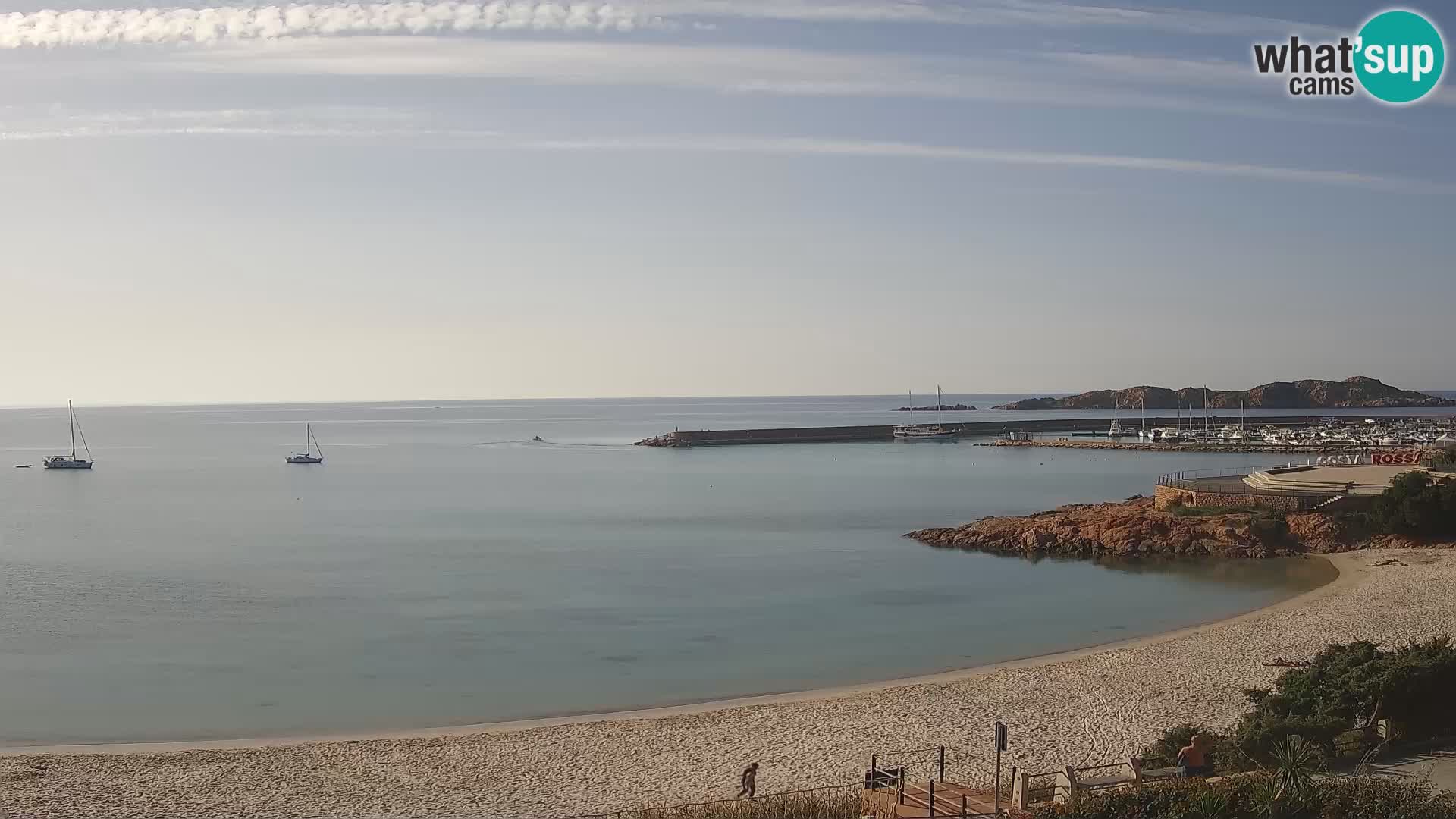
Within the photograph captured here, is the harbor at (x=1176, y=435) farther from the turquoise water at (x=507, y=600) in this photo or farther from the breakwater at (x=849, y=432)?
the turquoise water at (x=507, y=600)

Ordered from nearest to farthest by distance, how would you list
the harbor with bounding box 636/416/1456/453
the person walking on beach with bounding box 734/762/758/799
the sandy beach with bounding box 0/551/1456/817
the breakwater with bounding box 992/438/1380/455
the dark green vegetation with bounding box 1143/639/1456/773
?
the dark green vegetation with bounding box 1143/639/1456/773 < the person walking on beach with bounding box 734/762/758/799 < the sandy beach with bounding box 0/551/1456/817 < the breakwater with bounding box 992/438/1380/455 < the harbor with bounding box 636/416/1456/453

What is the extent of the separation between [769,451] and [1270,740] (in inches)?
3824

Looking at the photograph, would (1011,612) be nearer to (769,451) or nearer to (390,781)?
(390,781)

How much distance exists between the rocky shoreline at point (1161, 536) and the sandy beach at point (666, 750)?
14262mm

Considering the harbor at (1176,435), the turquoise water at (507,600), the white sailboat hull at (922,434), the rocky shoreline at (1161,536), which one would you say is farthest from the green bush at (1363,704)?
the white sailboat hull at (922,434)

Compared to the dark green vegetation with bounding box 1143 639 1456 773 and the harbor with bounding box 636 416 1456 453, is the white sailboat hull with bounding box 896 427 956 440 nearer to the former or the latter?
the harbor with bounding box 636 416 1456 453

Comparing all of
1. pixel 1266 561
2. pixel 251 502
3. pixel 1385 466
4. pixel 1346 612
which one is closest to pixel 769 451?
pixel 251 502

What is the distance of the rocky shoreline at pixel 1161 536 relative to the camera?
3928 cm

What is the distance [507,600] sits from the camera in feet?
113

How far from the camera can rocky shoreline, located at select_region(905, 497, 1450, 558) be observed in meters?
39.3

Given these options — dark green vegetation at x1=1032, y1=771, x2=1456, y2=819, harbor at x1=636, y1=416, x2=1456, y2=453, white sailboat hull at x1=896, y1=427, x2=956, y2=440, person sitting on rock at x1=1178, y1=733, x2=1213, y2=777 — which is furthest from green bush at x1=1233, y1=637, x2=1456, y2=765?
white sailboat hull at x1=896, y1=427, x2=956, y2=440

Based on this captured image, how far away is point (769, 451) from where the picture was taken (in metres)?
112

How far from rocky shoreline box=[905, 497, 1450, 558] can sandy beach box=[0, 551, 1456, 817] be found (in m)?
14.3

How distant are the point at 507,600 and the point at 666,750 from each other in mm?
16397
